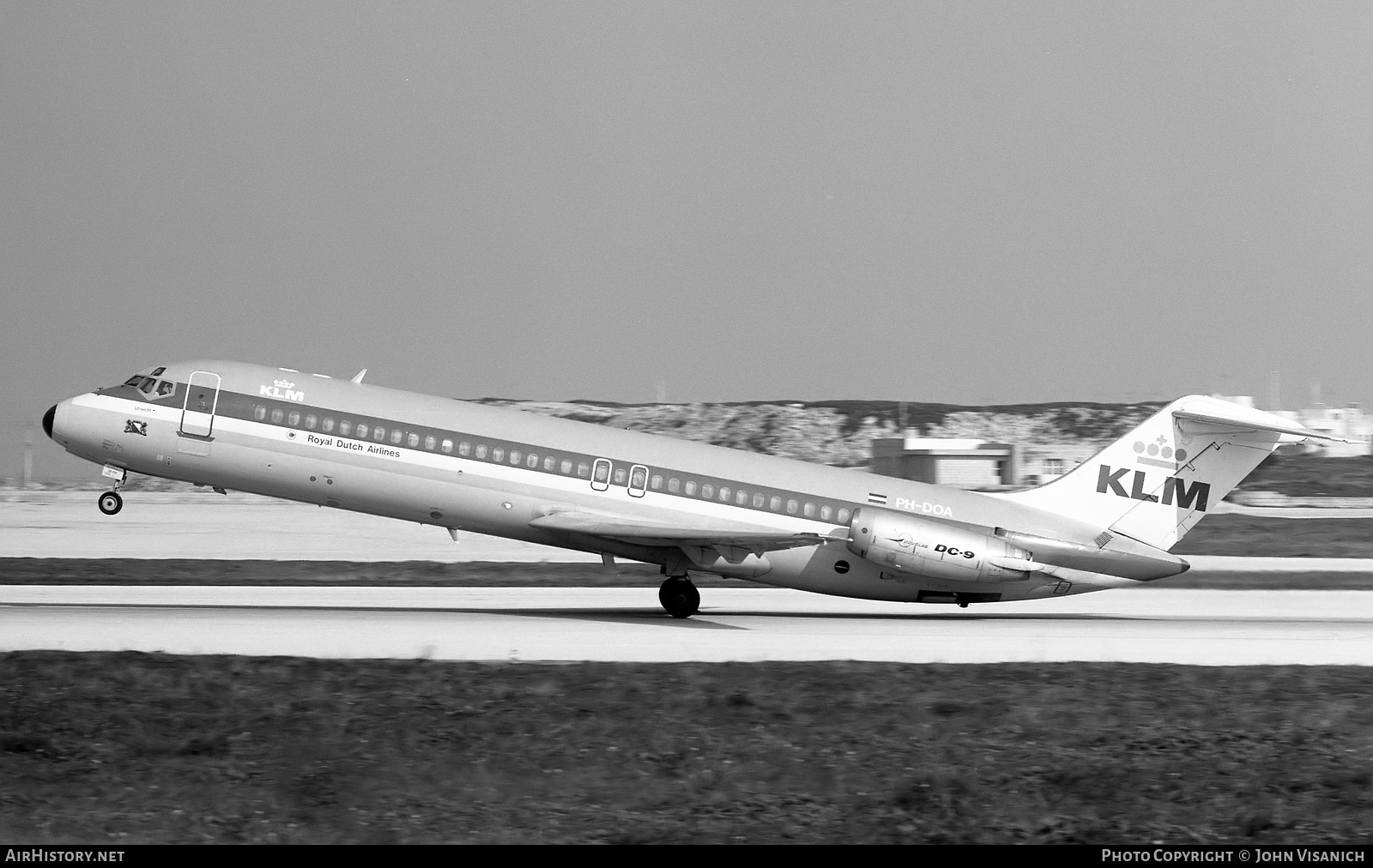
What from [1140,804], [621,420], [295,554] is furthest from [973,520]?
[621,420]

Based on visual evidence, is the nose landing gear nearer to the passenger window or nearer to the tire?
the tire

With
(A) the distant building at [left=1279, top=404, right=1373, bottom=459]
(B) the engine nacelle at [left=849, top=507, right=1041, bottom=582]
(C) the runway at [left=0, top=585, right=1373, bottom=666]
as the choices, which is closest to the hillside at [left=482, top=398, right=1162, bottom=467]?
(A) the distant building at [left=1279, top=404, right=1373, bottom=459]

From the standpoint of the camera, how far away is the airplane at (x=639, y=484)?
24.4 m

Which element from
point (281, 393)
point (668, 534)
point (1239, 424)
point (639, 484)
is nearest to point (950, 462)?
point (1239, 424)

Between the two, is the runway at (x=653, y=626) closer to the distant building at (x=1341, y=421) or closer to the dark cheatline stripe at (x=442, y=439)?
the dark cheatline stripe at (x=442, y=439)

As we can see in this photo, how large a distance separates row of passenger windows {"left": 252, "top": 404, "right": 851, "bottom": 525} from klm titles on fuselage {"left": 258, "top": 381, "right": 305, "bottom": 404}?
0.25 meters

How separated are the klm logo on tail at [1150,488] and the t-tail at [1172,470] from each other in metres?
0.02

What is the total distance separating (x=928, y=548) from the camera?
2477 centimetres

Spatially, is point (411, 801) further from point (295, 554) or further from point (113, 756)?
point (295, 554)

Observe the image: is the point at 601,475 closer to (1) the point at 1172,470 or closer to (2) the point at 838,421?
(1) the point at 1172,470

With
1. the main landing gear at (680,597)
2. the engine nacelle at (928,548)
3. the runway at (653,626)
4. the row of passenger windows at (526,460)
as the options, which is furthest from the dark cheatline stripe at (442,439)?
the runway at (653,626)

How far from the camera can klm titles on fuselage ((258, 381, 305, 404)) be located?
24.9 meters

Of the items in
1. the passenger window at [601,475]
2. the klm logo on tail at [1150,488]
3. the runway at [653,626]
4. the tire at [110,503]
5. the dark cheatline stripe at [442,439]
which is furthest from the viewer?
the klm logo on tail at [1150,488]
